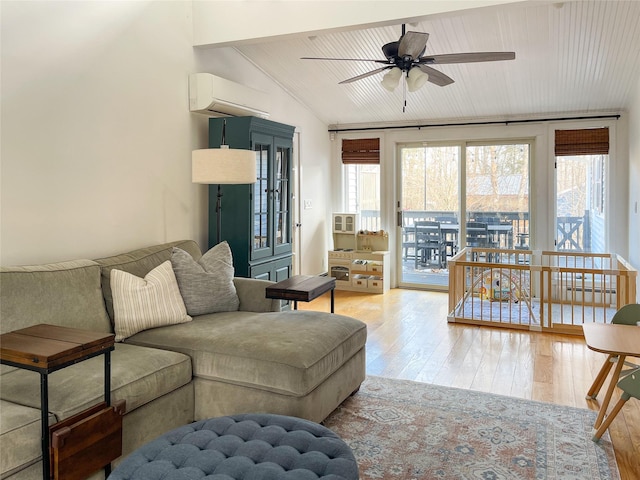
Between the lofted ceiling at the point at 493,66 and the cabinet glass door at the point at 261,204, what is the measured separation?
94cm

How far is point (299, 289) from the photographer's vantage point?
10.4ft

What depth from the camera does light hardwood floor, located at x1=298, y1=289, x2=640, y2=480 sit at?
2948 millimetres

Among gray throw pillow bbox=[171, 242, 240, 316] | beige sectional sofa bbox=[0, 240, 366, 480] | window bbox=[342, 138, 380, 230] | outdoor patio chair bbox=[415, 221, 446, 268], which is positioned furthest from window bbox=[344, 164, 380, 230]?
beige sectional sofa bbox=[0, 240, 366, 480]

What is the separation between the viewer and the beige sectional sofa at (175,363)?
2135 millimetres

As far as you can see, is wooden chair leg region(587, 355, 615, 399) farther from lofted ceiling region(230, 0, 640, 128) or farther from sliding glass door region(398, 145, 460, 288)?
sliding glass door region(398, 145, 460, 288)

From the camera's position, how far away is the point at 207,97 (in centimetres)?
393

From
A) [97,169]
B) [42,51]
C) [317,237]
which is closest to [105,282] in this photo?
[97,169]

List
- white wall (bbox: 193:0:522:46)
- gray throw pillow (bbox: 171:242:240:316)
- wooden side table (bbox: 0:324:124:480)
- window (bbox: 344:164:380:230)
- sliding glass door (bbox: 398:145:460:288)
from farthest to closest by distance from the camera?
1. window (bbox: 344:164:380:230)
2. sliding glass door (bbox: 398:145:460:288)
3. white wall (bbox: 193:0:522:46)
4. gray throw pillow (bbox: 171:242:240:316)
5. wooden side table (bbox: 0:324:124:480)

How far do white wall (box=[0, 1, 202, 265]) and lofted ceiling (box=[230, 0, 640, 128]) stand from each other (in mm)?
1012

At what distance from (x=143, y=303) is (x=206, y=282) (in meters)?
0.48

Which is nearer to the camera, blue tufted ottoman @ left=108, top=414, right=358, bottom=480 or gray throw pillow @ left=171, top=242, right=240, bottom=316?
blue tufted ottoman @ left=108, top=414, right=358, bottom=480

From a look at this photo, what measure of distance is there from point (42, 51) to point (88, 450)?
2183 mm

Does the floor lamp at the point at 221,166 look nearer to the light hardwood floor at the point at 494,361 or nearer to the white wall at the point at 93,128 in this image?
the white wall at the point at 93,128

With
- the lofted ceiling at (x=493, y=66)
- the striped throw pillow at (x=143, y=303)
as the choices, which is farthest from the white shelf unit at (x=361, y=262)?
the striped throw pillow at (x=143, y=303)
